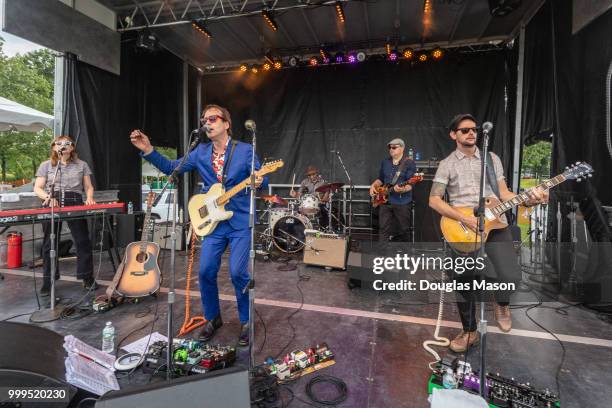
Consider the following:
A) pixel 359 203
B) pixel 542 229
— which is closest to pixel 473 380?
pixel 542 229

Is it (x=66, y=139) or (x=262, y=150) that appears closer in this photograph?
(x=66, y=139)

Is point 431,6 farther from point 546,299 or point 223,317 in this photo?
point 223,317

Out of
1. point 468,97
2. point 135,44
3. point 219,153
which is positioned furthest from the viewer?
point 468,97

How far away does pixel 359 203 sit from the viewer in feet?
28.0

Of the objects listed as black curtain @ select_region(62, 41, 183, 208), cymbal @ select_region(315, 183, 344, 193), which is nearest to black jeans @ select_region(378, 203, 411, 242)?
cymbal @ select_region(315, 183, 344, 193)

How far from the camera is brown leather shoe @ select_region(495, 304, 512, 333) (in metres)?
3.12

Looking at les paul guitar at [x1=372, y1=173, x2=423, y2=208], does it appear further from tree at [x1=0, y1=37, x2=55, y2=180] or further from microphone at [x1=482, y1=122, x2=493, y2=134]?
tree at [x1=0, y1=37, x2=55, y2=180]

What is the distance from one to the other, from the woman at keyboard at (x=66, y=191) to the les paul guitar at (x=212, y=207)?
2227 millimetres

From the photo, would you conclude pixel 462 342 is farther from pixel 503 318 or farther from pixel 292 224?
pixel 292 224

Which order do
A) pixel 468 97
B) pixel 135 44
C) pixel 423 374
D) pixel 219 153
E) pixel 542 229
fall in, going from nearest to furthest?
pixel 423 374, pixel 219 153, pixel 542 229, pixel 135 44, pixel 468 97

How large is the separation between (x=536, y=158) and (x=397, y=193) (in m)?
3.68

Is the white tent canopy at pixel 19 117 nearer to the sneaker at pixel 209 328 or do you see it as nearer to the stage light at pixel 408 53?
the sneaker at pixel 209 328

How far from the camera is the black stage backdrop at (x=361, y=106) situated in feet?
25.0

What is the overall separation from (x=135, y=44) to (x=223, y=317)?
6.91 meters
